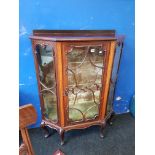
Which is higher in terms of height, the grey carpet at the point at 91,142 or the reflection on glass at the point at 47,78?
the reflection on glass at the point at 47,78

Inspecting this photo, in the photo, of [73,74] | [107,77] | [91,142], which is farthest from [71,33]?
[91,142]

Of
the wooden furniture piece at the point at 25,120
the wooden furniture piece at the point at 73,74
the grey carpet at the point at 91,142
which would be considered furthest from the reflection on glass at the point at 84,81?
the wooden furniture piece at the point at 25,120

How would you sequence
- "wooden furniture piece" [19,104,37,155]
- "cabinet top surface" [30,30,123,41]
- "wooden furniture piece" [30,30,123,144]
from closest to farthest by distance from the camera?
"wooden furniture piece" [19,104,37,155]
"wooden furniture piece" [30,30,123,144]
"cabinet top surface" [30,30,123,41]

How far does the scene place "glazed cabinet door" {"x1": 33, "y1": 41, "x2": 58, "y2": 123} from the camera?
1.50 m

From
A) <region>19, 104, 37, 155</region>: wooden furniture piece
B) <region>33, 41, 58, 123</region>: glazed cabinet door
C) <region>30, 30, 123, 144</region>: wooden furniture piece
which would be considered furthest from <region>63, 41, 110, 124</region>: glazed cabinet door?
<region>19, 104, 37, 155</region>: wooden furniture piece

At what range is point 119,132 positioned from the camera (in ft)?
6.57

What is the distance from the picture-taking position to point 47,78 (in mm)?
1642

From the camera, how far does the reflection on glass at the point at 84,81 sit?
4.93ft

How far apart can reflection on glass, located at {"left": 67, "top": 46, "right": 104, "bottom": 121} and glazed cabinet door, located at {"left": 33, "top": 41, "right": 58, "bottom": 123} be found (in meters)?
0.15

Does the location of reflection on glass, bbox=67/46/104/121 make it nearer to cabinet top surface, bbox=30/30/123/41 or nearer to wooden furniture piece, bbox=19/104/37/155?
cabinet top surface, bbox=30/30/123/41

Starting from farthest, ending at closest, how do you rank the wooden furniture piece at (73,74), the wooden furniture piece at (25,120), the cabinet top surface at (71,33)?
1. the cabinet top surface at (71,33)
2. the wooden furniture piece at (73,74)
3. the wooden furniture piece at (25,120)

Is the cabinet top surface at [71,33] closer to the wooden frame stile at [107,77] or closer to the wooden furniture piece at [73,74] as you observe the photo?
the wooden furniture piece at [73,74]

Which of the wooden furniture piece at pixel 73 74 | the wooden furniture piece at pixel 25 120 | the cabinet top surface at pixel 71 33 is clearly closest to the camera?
the wooden furniture piece at pixel 25 120

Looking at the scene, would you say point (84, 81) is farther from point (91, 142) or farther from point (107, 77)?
point (91, 142)
